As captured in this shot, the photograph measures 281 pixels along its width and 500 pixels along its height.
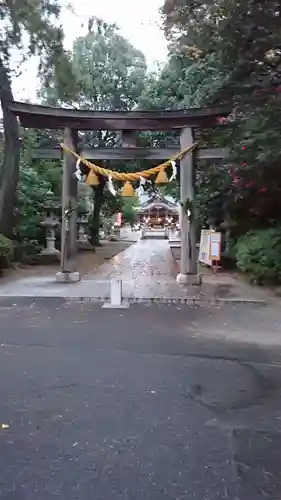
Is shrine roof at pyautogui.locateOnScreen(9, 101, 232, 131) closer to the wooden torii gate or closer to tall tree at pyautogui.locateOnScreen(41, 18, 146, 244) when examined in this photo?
the wooden torii gate

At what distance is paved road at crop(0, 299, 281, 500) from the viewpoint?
9.58 feet

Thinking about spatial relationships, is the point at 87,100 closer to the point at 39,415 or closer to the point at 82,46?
the point at 82,46

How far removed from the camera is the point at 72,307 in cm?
962

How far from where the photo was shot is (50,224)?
2112 centimetres

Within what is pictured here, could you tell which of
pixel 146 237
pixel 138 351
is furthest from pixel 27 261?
pixel 146 237

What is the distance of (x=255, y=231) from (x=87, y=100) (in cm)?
1945

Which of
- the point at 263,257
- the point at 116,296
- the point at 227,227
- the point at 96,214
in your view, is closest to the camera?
the point at 116,296

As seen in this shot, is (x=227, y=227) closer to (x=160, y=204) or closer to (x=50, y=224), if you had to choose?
(x=50, y=224)

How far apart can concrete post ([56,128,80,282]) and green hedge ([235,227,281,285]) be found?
14.4 feet

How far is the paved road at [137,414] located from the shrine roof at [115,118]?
6822 millimetres

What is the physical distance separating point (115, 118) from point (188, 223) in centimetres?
326

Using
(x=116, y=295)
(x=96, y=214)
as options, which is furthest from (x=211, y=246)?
(x=96, y=214)

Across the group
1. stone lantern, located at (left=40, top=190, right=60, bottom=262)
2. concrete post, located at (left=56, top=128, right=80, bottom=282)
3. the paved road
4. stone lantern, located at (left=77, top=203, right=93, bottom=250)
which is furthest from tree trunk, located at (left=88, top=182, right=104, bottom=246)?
the paved road

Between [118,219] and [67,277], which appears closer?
[67,277]
